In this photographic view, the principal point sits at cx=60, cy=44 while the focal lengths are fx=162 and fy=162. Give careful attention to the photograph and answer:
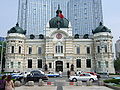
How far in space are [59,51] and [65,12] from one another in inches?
1155

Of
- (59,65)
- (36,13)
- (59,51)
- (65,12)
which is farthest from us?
(65,12)

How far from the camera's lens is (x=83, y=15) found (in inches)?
2995

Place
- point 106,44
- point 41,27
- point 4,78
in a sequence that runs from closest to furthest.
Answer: point 4,78 < point 106,44 < point 41,27

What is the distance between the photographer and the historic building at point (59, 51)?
51.6 m

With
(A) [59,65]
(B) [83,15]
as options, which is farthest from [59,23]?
(B) [83,15]

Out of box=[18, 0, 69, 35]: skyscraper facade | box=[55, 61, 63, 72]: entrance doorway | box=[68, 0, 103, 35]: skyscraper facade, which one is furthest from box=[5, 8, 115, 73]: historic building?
box=[68, 0, 103, 35]: skyscraper facade

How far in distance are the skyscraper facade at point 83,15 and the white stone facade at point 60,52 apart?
20.4m

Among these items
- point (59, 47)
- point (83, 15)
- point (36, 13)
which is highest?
point (36, 13)

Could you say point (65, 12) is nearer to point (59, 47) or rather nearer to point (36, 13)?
point (36, 13)

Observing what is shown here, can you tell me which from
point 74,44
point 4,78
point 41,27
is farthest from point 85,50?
point 4,78

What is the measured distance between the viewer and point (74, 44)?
179 ft

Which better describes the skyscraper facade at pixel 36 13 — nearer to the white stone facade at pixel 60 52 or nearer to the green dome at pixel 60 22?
the green dome at pixel 60 22

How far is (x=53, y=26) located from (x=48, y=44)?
21.8ft

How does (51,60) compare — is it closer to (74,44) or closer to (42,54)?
(42,54)
